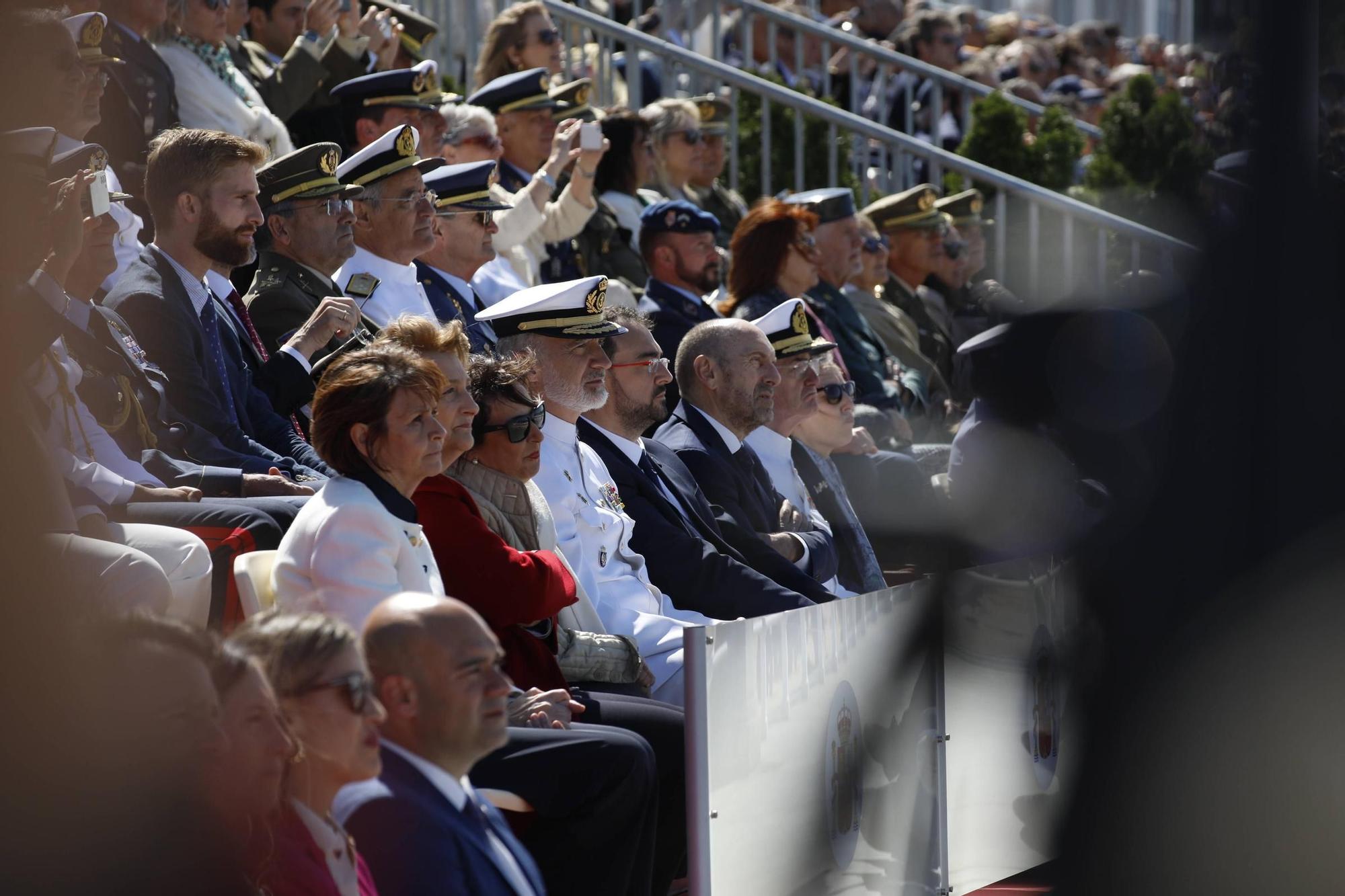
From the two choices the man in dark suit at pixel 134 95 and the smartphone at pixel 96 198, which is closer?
the smartphone at pixel 96 198

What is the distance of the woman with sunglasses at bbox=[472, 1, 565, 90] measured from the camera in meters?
8.04

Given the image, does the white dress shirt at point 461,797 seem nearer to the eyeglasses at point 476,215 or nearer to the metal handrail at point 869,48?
the eyeglasses at point 476,215

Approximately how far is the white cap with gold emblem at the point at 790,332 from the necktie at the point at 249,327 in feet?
5.09

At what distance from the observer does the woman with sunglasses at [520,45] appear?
804 cm

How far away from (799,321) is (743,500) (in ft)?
2.50

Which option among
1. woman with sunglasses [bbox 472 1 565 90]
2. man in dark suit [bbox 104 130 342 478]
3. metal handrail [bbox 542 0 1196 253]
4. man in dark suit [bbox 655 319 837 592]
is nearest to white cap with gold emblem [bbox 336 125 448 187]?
man in dark suit [bbox 104 130 342 478]

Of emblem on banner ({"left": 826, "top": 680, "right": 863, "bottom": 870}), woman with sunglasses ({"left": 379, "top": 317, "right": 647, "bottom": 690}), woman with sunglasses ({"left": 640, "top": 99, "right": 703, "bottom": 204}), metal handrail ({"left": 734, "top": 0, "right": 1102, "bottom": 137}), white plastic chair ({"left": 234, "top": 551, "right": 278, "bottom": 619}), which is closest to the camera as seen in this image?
white plastic chair ({"left": 234, "top": 551, "right": 278, "bottom": 619})

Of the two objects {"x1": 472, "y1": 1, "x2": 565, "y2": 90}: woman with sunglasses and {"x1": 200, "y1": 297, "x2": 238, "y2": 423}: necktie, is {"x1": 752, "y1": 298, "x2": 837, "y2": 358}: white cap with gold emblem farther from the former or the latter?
{"x1": 472, "y1": 1, "x2": 565, "y2": 90}: woman with sunglasses

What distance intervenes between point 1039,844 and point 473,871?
102 centimetres

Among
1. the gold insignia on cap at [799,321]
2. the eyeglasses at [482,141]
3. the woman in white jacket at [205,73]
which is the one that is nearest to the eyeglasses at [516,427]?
the gold insignia on cap at [799,321]

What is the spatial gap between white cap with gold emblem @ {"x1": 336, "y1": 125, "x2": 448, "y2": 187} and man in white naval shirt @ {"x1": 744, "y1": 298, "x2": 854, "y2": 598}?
1.15 metres

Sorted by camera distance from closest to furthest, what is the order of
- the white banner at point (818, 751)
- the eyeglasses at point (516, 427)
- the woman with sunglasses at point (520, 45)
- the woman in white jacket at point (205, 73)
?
the white banner at point (818, 751) → the eyeglasses at point (516, 427) → the woman in white jacket at point (205, 73) → the woman with sunglasses at point (520, 45)

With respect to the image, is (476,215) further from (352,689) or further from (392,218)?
(352,689)

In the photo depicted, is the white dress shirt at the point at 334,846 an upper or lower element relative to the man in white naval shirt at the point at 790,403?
upper
